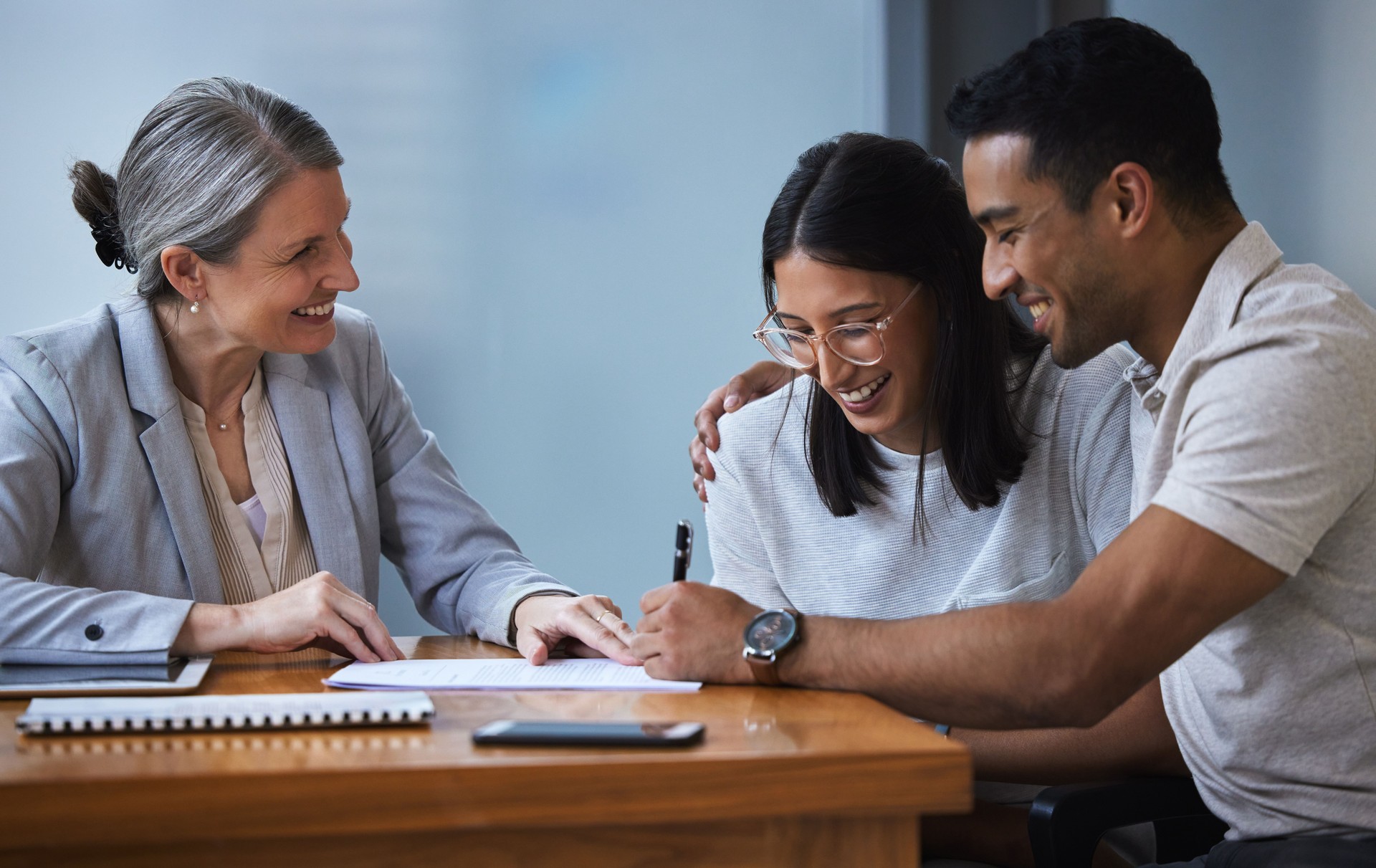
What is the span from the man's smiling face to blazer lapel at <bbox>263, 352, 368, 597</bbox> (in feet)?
3.65

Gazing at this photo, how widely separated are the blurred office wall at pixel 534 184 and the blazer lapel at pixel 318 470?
88 cm

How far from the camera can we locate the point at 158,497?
1.71 m

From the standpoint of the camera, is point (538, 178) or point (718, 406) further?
point (538, 178)

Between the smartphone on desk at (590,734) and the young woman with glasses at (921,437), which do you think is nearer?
the smartphone on desk at (590,734)

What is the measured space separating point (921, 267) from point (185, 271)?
1.19m

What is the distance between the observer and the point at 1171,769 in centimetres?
136

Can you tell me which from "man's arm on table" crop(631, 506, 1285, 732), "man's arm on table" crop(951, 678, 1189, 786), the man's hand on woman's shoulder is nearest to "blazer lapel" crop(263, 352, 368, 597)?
the man's hand on woman's shoulder

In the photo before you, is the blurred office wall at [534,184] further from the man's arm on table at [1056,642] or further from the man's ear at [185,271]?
the man's arm on table at [1056,642]

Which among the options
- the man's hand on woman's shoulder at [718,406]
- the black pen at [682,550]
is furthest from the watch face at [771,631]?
the man's hand on woman's shoulder at [718,406]

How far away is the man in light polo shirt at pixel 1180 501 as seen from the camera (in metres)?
1.06

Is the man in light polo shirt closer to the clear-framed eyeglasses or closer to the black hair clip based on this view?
the clear-framed eyeglasses

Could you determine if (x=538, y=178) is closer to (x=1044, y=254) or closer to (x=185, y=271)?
(x=185, y=271)

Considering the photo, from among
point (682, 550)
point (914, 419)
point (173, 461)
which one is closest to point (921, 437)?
point (914, 419)

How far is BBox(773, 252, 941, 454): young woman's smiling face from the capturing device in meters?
1.59
